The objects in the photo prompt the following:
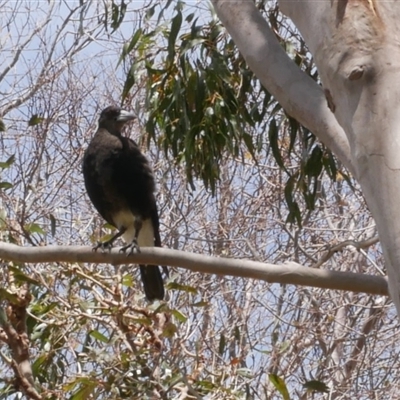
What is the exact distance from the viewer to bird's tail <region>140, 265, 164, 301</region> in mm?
3410

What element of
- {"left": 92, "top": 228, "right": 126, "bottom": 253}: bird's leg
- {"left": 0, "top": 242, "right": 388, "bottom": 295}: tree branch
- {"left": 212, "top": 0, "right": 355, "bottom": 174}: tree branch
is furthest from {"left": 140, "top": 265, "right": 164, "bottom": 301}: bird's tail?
{"left": 212, "top": 0, "right": 355, "bottom": 174}: tree branch

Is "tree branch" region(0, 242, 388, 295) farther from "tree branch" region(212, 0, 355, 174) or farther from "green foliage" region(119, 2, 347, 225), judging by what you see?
"green foliage" region(119, 2, 347, 225)

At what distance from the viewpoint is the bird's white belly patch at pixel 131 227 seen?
12.0 ft

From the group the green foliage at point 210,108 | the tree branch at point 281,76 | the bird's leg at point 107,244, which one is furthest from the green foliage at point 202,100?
the tree branch at point 281,76

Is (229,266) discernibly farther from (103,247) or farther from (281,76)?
(103,247)

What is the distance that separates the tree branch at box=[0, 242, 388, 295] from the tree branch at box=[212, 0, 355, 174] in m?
0.32

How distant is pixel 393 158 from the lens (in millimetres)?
1405

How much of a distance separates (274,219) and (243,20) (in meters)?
2.95

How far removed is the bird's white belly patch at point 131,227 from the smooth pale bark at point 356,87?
171 cm

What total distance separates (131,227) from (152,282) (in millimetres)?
328

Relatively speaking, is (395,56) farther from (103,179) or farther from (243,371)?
(103,179)

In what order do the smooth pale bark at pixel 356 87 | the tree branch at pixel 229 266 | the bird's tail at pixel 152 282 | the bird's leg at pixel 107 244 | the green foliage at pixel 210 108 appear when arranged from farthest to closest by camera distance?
1. the bird's tail at pixel 152 282
2. the green foliage at pixel 210 108
3. the bird's leg at pixel 107 244
4. the tree branch at pixel 229 266
5. the smooth pale bark at pixel 356 87

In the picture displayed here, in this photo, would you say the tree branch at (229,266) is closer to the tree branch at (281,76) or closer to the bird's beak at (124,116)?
the tree branch at (281,76)

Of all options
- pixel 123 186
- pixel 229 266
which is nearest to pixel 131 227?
pixel 123 186
